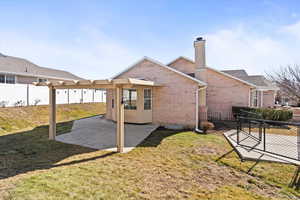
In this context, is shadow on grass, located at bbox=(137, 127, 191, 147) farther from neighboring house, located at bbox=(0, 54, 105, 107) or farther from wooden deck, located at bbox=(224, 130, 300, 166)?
neighboring house, located at bbox=(0, 54, 105, 107)

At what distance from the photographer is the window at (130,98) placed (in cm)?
1223

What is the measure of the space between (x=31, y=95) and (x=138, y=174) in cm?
1560

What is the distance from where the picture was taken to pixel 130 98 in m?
12.4

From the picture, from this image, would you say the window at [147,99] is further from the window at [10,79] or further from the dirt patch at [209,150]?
the window at [10,79]

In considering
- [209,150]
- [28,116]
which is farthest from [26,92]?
[209,150]

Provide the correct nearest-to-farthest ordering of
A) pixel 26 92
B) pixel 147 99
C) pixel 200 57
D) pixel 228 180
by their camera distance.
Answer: pixel 228 180 < pixel 147 99 < pixel 200 57 < pixel 26 92

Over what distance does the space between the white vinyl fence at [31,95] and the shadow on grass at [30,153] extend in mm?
6350

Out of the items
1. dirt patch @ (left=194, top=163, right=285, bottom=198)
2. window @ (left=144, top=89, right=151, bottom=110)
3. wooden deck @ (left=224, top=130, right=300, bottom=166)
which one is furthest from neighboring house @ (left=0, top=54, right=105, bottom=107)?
wooden deck @ (left=224, top=130, right=300, bottom=166)

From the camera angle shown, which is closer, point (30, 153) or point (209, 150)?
point (30, 153)

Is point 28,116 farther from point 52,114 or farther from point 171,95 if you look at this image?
point 171,95

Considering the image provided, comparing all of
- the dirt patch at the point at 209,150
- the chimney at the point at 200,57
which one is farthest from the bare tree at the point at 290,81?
the dirt patch at the point at 209,150

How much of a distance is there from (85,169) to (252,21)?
1413cm

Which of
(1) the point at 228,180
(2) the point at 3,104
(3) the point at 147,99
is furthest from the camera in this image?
(2) the point at 3,104

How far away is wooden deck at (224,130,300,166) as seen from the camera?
595 centimetres
